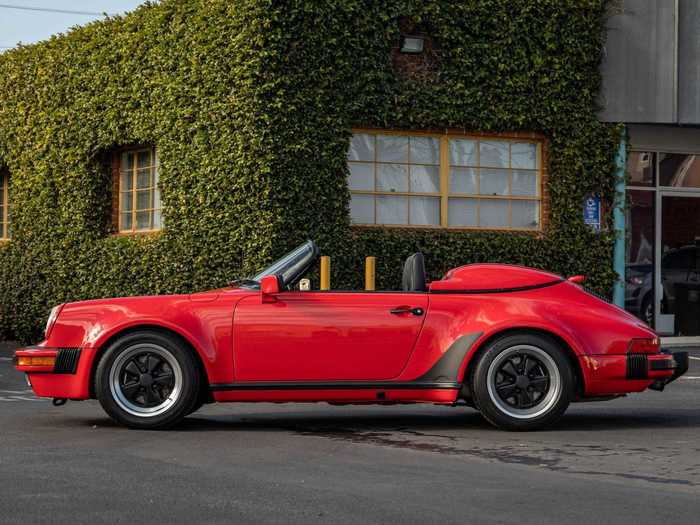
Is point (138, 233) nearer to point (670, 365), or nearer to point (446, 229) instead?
point (446, 229)

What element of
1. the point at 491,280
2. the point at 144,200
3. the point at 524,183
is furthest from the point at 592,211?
the point at 491,280

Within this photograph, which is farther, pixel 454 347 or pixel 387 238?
pixel 387 238

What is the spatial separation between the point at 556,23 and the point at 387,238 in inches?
155

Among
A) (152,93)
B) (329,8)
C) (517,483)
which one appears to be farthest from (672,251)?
(517,483)

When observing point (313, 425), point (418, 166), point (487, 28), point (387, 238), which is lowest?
point (313, 425)

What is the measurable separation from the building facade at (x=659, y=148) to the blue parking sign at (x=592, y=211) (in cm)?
58

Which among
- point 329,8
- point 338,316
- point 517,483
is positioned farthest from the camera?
point 329,8

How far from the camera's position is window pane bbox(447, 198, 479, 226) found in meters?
17.3

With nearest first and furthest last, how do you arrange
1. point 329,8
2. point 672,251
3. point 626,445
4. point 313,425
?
point 626,445
point 313,425
point 329,8
point 672,251

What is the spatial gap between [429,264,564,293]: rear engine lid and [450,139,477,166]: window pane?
8.82 m

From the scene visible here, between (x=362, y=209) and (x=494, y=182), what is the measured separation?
208 centimetres

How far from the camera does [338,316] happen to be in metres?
8.27

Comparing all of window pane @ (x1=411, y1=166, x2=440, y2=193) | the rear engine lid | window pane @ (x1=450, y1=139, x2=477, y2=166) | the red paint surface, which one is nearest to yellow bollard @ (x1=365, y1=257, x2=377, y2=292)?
window pane @ (x1=411, y1=166, x2=440, y2=193)

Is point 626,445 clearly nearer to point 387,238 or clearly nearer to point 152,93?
point 387,238
